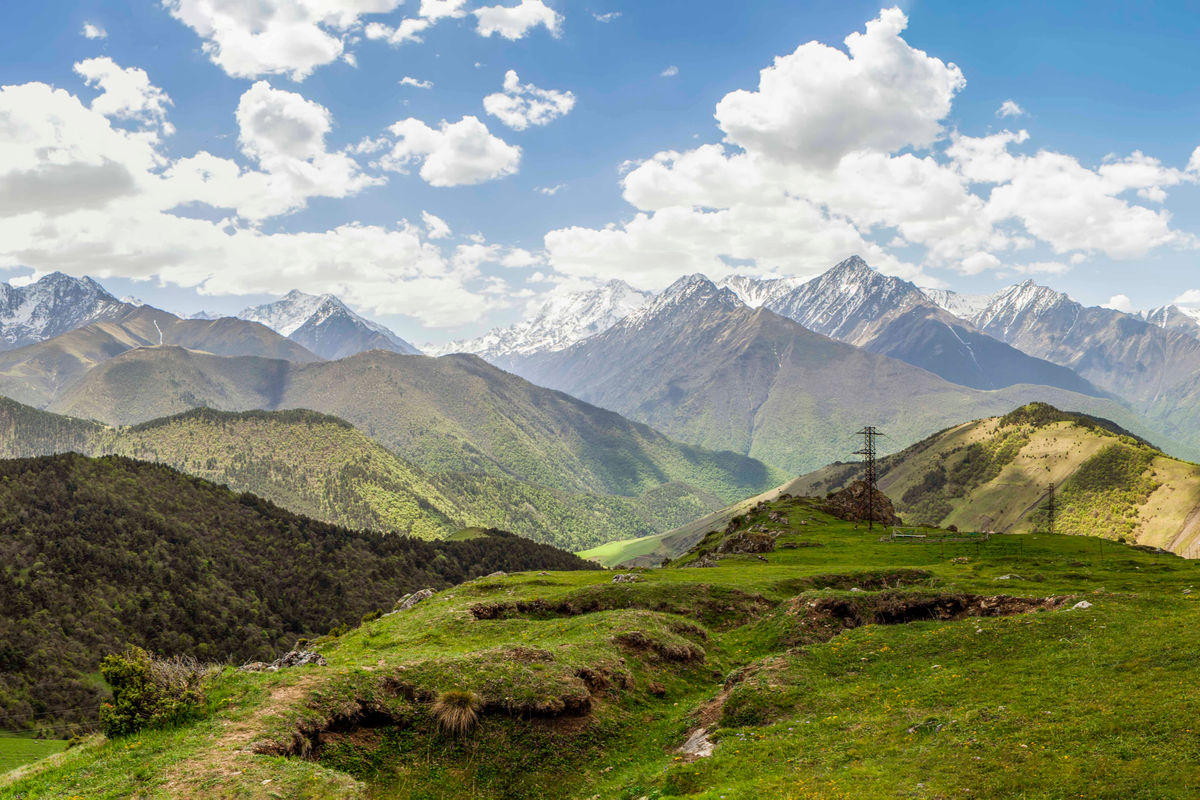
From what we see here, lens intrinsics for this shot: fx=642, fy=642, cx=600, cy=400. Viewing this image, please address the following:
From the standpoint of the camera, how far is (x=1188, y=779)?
17.5 metres

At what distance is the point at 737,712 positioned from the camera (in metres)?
30.6

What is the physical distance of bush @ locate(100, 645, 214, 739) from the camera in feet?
85.7

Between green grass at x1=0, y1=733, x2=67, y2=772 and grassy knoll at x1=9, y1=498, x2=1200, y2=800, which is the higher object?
grassy knoll at x1=9, y1=498, x2=1200, y2=800

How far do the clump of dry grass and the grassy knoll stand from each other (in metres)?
0.45

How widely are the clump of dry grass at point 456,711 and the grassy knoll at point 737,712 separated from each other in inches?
17.6

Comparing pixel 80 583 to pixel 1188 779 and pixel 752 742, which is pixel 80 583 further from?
pixel 1188 779

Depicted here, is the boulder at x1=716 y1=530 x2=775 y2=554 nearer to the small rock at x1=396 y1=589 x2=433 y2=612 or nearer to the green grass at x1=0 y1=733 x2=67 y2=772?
the small rock at x1=396 y1=589 x2=433 y2=612

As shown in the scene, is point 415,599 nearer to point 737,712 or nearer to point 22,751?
point 737,712

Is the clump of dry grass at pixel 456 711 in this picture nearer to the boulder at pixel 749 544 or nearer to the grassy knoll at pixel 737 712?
the grassy knoll at pixel 737 712

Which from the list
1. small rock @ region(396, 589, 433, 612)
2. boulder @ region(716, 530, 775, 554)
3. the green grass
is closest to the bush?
small rock @ region(396, 589, 433, 612)

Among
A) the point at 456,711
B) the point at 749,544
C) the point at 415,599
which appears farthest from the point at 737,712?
the point at 749,544

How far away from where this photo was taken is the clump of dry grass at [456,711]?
3009 centimetres

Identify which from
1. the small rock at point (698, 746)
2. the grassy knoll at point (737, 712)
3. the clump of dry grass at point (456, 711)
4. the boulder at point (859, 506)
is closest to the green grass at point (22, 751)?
the grassy knoll at point (737, 712)

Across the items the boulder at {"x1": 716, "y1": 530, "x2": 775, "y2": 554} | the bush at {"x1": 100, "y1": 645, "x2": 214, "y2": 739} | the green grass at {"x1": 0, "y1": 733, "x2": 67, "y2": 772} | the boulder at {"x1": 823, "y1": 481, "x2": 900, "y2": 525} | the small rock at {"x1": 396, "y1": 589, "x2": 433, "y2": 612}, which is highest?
the bush at {"x1": 100, "y1": 645, "x2": 214, "y2": 739}
